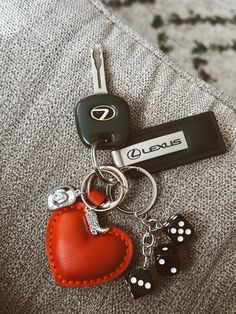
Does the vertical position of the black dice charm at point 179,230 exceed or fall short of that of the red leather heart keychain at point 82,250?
it falls short

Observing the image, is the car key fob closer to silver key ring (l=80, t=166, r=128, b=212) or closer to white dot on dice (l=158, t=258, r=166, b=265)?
silver key ring (l=80, t=166, r=128, b=212)

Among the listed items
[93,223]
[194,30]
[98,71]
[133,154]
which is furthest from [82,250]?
[194,30]

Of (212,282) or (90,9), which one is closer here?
(212,282)

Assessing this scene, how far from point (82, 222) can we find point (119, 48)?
0.26 m

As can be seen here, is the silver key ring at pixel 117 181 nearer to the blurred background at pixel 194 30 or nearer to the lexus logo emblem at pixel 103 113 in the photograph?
the lexus logo emblem at pixel 103 113

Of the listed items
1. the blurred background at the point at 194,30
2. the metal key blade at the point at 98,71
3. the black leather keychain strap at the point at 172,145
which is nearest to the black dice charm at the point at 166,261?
the black leather keychain strap at the point at 172,145

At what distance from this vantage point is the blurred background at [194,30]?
2.97 feet

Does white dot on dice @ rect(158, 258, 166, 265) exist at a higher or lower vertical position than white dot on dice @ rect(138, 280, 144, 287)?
higher

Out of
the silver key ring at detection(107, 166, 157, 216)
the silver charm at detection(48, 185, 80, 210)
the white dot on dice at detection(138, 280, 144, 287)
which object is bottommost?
the white dot on dice at detection(138, 280, 144, 287)

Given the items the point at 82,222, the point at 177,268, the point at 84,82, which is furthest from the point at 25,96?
the point at 177,268

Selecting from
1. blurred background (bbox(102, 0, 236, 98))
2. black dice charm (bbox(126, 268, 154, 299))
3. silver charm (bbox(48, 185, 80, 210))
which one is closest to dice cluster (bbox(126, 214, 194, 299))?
black dice charm (bbox(126, 268, 154, 299))

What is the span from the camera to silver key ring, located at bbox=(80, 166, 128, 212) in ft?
1.86

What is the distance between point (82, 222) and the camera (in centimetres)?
56

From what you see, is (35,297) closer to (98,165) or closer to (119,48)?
(98,165)
